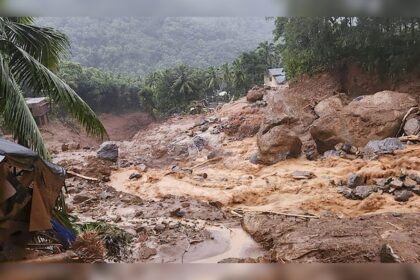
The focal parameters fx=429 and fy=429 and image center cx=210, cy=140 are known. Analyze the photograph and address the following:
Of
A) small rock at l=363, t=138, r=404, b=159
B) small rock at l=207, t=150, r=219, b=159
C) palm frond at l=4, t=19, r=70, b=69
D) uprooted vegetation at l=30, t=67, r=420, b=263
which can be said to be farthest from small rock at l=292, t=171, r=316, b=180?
palm frond at l=4, t=19, r=70, b=69

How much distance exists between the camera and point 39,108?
12898mm

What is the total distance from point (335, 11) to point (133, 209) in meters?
6.53

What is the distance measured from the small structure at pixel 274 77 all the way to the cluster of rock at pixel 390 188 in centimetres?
968

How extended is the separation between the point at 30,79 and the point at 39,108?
9133 millimetres

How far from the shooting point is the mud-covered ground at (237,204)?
5.03 m

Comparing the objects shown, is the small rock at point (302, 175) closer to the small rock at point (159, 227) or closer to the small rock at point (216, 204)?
the small rock at point (216, 204)

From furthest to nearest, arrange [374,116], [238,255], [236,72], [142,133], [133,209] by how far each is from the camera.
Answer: [236,72], [142,133], [374,116], [133,209], [238,255]

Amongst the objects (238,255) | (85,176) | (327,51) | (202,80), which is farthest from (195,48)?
(238,255)

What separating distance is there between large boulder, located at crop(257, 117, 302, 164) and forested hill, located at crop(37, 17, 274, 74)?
1045cm

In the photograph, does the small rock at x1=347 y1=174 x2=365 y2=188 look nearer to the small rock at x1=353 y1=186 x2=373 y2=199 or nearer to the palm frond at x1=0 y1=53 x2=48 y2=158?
the small rock at x1=353 y1=186 x2=373 y2=199

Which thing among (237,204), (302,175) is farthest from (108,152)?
(302,175)

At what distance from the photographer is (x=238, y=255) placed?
5633 mm

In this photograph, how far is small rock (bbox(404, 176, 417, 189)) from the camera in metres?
7.09

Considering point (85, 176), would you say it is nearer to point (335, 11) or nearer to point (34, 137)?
point (34, 137)
